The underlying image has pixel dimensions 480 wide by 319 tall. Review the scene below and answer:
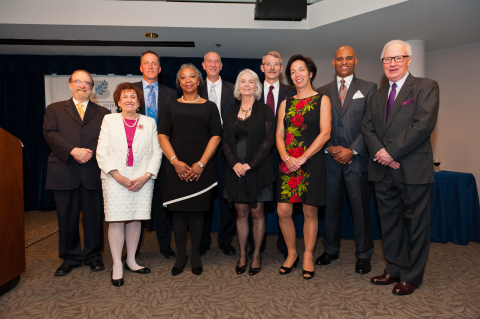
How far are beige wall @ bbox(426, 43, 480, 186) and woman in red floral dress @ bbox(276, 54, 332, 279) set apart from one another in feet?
14.0

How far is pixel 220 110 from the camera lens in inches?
131

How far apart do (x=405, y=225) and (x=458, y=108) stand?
4242 millimetres

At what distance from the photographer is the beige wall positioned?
540 cm

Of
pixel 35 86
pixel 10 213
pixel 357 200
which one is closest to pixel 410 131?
pixel 357 200

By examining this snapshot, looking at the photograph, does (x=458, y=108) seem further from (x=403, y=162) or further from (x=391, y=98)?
(x=403, y=162)

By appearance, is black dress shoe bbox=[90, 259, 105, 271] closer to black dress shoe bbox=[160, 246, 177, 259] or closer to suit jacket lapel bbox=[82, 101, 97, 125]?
black dress shoe bbox=[160, 246, 177, 259]

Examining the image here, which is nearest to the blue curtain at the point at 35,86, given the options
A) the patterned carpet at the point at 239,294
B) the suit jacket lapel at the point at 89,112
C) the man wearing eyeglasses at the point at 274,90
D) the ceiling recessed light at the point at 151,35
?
the ceiling recessed light at the point at 151,35

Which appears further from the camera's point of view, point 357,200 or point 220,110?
point 220,110

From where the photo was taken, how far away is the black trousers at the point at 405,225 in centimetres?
238

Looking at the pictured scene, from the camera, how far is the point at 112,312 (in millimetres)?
2166

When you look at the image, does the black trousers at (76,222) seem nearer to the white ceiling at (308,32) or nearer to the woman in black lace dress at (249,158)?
the woman in black lace dress at (249,158)

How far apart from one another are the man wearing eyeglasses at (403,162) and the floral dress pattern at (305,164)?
0.42 metres

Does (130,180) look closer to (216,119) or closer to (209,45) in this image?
(216,119)

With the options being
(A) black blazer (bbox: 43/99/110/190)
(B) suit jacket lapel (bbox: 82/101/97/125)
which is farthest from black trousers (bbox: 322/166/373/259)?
(B) suit jacket lapel (bbox: 82/101/97/125)
